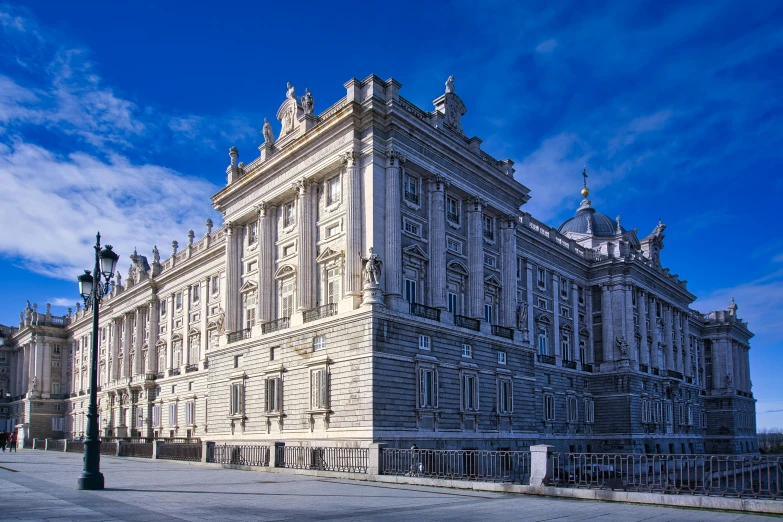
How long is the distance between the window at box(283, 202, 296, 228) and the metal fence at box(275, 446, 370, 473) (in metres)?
16.3

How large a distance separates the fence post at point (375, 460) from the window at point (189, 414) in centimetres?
4098

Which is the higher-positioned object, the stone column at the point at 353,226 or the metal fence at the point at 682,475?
the stone column at the point at 353,226

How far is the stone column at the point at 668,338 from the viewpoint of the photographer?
245 feet

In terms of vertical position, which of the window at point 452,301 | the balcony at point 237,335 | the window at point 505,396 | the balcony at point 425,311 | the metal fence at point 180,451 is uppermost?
the window at point 452,301

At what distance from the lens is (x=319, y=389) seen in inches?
1438

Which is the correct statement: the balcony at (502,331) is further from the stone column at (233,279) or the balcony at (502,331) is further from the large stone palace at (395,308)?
the stone column at (233,279)

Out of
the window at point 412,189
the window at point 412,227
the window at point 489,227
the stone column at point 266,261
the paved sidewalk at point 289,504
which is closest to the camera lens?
the paved sidewalk at point 289,504

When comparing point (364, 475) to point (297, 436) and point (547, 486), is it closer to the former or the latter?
point (547, 486)

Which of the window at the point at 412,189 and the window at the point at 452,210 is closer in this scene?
the window at the point at 412,189

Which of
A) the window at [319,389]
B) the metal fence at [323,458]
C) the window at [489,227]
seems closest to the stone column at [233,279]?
the window at [319,389]

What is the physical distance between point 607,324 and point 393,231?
37124mm

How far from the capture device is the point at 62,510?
49.1 feet

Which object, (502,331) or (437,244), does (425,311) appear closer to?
(437,244)

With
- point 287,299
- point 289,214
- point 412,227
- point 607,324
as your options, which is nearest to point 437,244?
point 412,227
